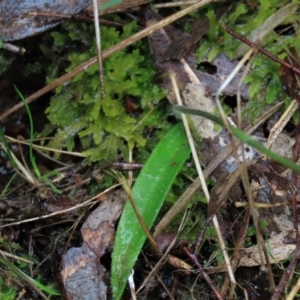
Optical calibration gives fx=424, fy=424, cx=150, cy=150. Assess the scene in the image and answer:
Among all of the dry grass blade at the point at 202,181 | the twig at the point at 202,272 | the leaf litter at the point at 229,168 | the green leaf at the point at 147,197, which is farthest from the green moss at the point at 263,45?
the twig at the point at 202,272

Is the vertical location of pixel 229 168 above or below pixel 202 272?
above

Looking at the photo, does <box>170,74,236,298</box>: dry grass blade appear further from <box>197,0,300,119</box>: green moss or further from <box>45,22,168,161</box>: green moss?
<box>197,0,300,119</box>: green moss

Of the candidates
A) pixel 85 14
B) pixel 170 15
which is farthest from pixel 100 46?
pixel 170 15

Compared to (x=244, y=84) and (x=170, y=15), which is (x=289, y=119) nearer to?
(x=244, y=84)

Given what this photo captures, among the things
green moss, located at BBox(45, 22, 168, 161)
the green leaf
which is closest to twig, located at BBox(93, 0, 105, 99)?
green moss, located at BBox(45, 22, 168, 161)

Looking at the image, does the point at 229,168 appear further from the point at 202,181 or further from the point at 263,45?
the point at 263,45

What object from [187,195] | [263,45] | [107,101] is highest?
[263,45]

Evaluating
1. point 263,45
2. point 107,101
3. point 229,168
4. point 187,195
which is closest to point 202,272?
point 187,195

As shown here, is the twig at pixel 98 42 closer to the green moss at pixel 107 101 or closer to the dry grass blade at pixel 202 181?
the green moss at pixel 107 101
